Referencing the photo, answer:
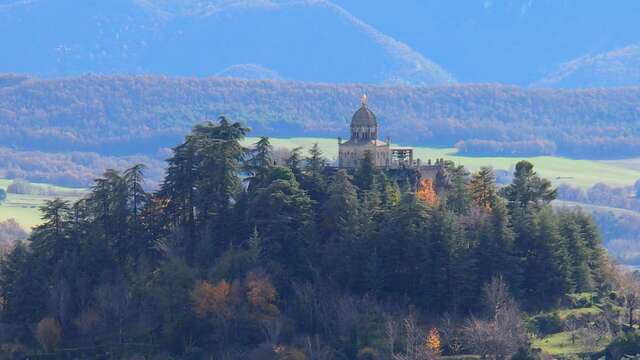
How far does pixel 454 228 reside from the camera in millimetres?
98562

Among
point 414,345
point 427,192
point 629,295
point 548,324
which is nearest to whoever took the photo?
point 414,345

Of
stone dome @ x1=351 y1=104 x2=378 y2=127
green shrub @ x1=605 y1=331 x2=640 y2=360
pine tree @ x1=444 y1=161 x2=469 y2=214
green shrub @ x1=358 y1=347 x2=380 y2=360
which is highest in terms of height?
stone dome @ x1=351 y1=104 x2=378 y2=127

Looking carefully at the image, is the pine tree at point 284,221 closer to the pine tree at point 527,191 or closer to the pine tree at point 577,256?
the pine tree at point 527,191

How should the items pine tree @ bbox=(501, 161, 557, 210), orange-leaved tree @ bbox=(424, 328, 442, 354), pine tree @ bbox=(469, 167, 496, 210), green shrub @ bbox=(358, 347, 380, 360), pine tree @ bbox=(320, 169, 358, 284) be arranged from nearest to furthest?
orange-leaved tree @ bbox=(424, 328, 442, 354) < green shrub @ bbox=(358, 347, 380, 360) < pine tree @ bbox=(320, 169, 358, 284) < pine tree @ bbox=(469, 167, 496, 210) < pine tree @ bbox=(501, 161, 557, 210)

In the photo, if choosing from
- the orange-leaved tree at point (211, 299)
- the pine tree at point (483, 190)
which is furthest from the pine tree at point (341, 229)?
the pine tree at point (483, 190)

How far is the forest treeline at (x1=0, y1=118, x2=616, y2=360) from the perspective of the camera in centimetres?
9512

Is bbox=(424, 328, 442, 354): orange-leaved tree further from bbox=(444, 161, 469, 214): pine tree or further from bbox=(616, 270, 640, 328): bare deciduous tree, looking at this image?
bbox=(444, 161, 469, 214): pine tree

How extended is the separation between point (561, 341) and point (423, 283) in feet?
27.6

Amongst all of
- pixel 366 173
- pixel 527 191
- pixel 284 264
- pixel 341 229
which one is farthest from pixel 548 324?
pixel 366 173

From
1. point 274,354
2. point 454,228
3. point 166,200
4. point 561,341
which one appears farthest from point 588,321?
point 166,200

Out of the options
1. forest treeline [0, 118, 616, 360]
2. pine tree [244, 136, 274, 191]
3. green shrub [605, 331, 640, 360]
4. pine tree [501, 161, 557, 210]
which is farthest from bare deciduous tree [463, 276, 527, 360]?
pine tree [244, 136, 274, 191]

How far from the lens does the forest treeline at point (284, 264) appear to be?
9512 centimetres

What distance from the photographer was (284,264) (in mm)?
100812

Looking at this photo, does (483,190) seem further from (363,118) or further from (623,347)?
(623,347)
